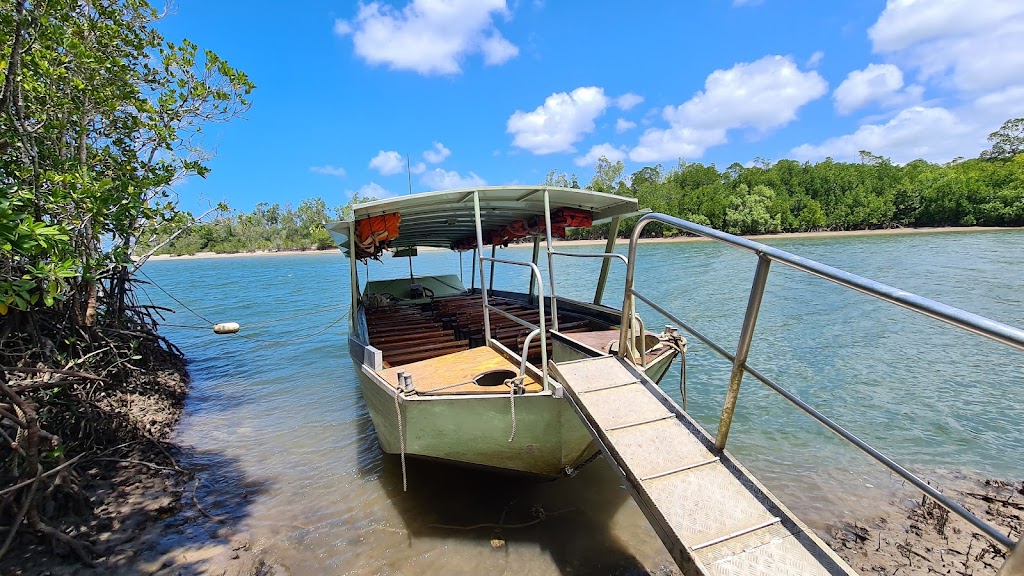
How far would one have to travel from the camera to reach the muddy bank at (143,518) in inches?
163

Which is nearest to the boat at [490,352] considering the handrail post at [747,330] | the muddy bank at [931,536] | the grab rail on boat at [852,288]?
Result: the grab rail on boat at [852,288]

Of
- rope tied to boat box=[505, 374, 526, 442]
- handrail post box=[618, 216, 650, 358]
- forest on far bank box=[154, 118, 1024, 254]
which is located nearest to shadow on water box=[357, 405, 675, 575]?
rope tied to boat box=[505, 374, 526, 442]

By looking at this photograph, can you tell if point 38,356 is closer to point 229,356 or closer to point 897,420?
point 229,356

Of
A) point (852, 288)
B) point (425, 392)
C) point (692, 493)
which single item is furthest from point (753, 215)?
point (852, 288)

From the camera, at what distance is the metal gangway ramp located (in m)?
2.27

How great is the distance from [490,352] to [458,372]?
0.77 metres

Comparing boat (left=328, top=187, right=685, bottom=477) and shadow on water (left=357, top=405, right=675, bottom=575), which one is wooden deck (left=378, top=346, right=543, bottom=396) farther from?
shadow on water (left=357, top=405, right=675, bottom=575)

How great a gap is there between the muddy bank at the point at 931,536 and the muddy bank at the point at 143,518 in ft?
19.0

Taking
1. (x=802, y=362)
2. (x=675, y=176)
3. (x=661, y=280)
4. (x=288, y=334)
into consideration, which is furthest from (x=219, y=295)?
(x=675, y=176)

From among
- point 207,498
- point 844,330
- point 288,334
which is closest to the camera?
point 207,498

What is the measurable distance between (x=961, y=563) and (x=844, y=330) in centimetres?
1051

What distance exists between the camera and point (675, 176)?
87.1 meters

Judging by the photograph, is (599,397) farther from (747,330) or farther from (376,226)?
(376,226)

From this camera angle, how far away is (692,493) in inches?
106
